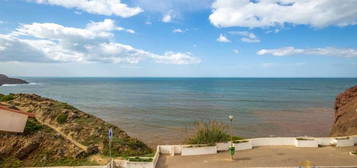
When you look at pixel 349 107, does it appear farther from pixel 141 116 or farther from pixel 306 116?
pixel 141 116

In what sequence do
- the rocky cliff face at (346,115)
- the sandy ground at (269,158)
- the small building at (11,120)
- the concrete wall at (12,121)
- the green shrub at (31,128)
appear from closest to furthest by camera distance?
the sandy ground at (269,158) < the small building at (11,120) < the concrete wall at (12,121) < the green shrub at (31,128) < the rocky cliff face at (346,115)

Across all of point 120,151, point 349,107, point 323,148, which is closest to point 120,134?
point 120,151

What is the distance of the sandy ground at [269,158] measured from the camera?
495 inches

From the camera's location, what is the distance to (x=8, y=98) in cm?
3127

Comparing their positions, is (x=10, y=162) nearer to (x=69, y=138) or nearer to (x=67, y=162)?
(x=67, y=162)

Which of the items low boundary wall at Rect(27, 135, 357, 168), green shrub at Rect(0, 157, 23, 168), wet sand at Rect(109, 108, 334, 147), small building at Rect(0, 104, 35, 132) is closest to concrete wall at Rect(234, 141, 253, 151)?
low boundary wall at Rect(27, 135, 357, 168)

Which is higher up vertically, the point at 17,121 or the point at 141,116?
the point at 17,121

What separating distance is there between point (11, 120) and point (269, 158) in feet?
57.1

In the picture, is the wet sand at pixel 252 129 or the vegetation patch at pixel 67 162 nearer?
the vegetation patch at pixel 67 162

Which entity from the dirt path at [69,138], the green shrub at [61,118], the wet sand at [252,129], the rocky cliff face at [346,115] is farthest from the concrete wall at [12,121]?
the rocky cliff face at [346,115]

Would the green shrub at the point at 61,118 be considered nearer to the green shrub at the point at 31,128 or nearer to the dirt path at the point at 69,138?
the dirt path at the point at 69,138

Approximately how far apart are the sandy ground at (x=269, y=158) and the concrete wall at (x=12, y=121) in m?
10.9

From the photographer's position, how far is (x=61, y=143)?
16.9 m

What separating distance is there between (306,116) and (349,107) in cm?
1282
